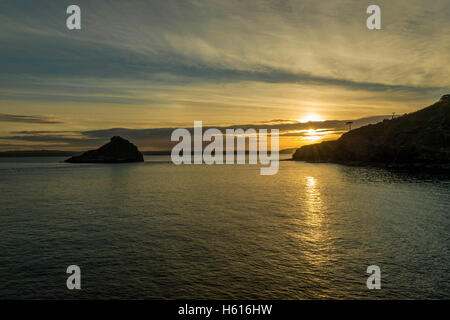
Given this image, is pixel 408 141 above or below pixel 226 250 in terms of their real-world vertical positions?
above

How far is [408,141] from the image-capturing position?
142m

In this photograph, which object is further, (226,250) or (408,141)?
(408,141)

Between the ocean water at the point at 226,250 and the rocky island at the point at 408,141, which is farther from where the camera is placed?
the rocky island at the point at 408,141

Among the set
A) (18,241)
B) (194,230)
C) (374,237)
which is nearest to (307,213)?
(374,237)

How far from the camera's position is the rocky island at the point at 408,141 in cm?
12850

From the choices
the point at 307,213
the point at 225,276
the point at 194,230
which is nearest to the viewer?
the point at 225,276

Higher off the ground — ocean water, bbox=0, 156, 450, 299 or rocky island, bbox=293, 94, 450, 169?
rocky island, bbox=293, 94, 450, 169

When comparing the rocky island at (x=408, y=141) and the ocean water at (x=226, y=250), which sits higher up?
the rocky island at (x=408, y=141)

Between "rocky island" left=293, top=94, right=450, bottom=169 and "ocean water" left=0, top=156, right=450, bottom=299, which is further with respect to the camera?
"rocky island" left=293, top=94, right=450, bottom=169

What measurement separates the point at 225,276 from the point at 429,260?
57.8 feet

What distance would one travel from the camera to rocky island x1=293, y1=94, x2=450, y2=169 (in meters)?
128
